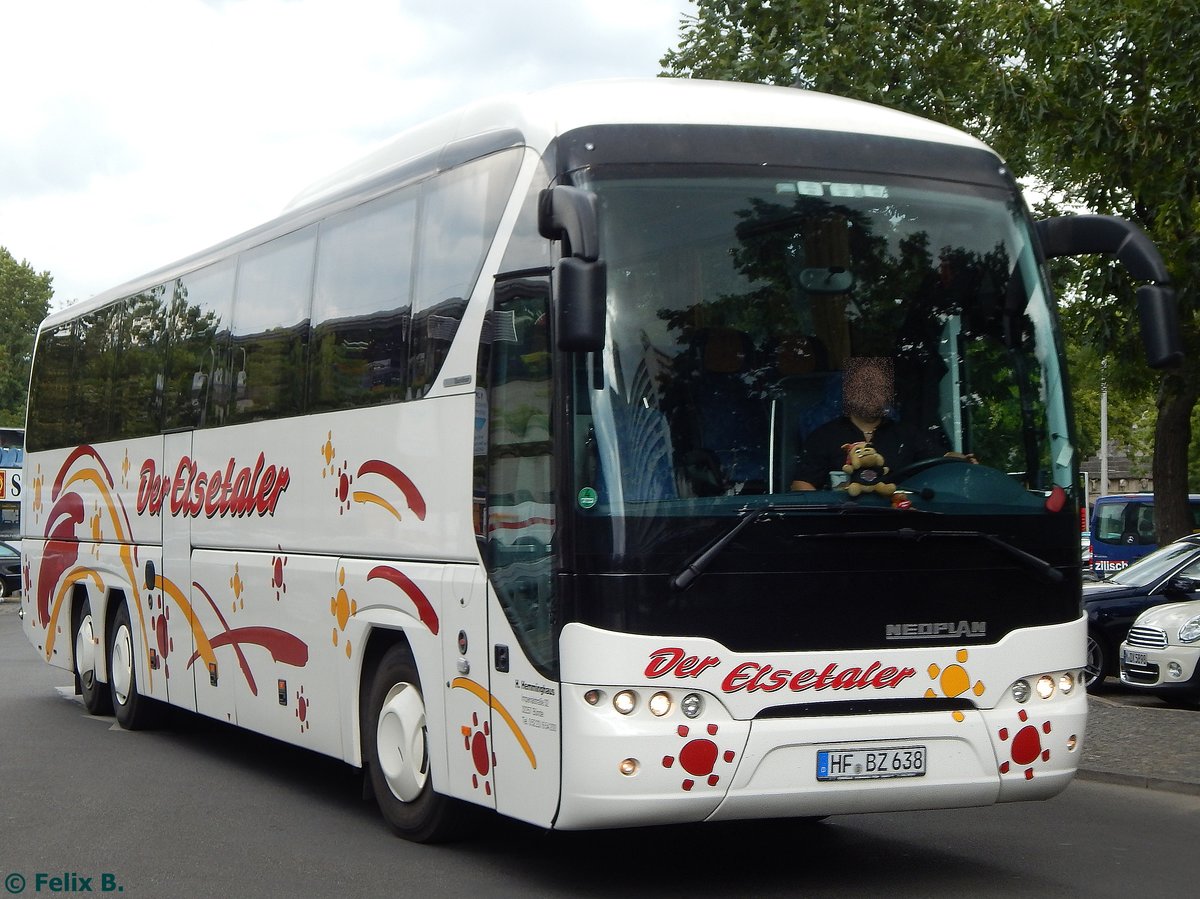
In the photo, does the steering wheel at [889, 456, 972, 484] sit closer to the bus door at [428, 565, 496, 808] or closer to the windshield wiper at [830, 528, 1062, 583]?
the windshield wiper at [830, 528, 1062, 583]

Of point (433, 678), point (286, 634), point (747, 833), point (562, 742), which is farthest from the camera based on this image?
point (286, 634)

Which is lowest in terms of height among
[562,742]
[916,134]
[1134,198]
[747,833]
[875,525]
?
[747,833]

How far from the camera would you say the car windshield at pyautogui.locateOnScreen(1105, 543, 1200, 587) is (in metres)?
19.9

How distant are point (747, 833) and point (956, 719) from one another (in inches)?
92.1

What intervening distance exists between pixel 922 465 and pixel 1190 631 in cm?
1025

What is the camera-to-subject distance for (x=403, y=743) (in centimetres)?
919

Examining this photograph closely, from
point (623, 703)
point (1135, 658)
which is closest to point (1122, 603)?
point (1135, 658)

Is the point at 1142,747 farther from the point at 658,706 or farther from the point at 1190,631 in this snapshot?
the point at 658,706

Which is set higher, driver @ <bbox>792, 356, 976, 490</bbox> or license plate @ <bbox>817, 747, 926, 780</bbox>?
driver @ <bbox>792, 356, 976, 490</bbox>

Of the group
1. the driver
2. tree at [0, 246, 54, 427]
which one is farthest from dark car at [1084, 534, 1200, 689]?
tree at [0, 246, 54, 427]

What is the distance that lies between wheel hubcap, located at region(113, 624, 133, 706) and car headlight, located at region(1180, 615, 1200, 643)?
9.66 metres

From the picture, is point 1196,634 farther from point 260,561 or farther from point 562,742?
point 562,742

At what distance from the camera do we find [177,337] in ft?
45.4

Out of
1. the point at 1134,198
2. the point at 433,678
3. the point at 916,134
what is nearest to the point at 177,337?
the point at 433,678
